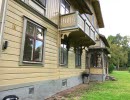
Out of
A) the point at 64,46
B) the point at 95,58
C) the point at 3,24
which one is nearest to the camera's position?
the point at 3,24

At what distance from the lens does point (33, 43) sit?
25.3ft

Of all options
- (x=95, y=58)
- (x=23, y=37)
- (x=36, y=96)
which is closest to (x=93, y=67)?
(x=95, y=58)

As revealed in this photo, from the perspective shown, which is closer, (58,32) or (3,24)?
(3,24)

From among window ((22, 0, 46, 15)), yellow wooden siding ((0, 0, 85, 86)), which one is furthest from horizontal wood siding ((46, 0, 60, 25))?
yellow wooden siding ((0, 0, 85, 86))

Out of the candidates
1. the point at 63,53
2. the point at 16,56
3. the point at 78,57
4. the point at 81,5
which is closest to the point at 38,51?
the point at 16,56

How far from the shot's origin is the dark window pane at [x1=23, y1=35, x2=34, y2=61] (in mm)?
7066

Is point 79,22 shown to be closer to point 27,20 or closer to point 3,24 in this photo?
point 27,20

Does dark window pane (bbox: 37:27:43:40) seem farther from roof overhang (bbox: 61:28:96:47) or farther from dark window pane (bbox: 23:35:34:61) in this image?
roof overhang (bbox: 61:28:96:47)

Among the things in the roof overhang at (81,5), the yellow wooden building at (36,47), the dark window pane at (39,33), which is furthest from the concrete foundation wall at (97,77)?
the dark window pane at (39,33)

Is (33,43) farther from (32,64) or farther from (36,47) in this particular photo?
(32,64)

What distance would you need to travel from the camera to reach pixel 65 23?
1009 centimetres

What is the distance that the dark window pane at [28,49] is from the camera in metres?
7.07

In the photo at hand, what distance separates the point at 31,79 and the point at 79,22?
180 inches

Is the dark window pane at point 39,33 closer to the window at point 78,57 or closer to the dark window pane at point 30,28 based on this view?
the dark window pane at point 30,28
